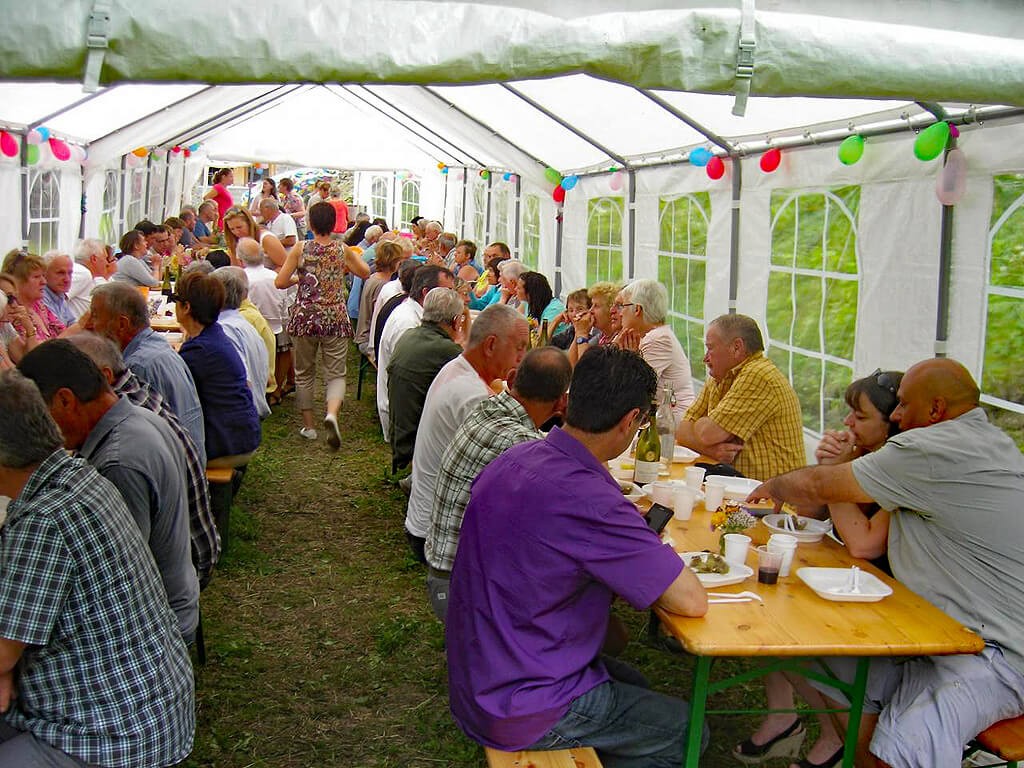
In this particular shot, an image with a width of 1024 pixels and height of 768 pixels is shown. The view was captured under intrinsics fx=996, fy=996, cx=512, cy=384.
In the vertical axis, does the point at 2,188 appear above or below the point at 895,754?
above

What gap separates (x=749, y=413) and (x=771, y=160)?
189 centimetres

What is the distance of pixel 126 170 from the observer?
41.4 feet

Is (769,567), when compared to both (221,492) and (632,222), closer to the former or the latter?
(221,492)

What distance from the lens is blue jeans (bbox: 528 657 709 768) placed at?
244cm

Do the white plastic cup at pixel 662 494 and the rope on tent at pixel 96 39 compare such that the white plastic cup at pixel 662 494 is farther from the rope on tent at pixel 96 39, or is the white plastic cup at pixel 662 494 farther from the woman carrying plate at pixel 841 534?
the rope on tent at pixel 96 39

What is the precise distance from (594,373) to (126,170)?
Result: 1168 cm

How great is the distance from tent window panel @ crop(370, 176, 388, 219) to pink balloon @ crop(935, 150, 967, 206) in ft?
63.1

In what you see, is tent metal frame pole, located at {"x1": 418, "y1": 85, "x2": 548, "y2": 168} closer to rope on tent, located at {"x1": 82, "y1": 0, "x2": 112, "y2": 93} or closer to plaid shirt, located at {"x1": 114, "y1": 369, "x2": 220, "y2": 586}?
plaid shirt, located at {"x1": 114, "y1": 369, "x2": 220, "y2": 586}

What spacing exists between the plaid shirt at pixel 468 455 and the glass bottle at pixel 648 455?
632 millimetres

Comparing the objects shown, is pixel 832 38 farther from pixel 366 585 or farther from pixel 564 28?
pixel 366 585

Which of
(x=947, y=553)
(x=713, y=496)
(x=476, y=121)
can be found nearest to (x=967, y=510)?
(x=947, y=553)

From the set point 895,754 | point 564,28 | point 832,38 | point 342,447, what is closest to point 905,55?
point 832,38

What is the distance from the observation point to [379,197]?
22891 mm

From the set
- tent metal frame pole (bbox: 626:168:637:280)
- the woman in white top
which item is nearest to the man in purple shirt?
the woman in white top
